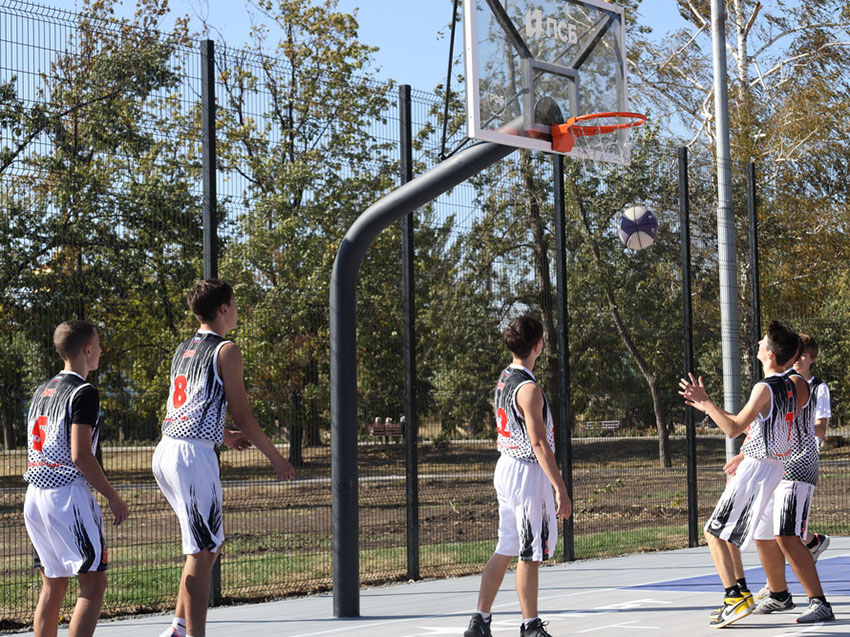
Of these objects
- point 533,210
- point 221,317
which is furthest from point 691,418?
point 221,317

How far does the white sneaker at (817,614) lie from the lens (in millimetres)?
7457

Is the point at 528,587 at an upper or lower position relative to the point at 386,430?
lower

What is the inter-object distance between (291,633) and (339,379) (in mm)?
1687

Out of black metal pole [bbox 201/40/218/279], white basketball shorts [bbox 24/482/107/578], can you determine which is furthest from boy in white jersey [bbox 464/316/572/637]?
black metal pole [bbox 201/40/218/279]

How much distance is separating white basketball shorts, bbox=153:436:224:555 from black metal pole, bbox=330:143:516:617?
2187 millimetres

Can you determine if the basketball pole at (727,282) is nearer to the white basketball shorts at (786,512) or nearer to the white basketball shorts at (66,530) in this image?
the white basketball shorts at (786,512)

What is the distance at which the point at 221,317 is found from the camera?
5980mm

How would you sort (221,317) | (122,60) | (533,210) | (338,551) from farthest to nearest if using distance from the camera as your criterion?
(533,210), (122,60), (338,551), (221,317)

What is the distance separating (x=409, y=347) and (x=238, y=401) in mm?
4177

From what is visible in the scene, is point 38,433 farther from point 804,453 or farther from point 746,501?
point 804,453

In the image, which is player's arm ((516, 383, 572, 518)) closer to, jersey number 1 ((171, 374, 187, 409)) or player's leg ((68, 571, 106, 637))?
jersey number 1 ((171, 374, 187, 409))

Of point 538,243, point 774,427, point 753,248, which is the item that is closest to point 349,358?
point 774,427

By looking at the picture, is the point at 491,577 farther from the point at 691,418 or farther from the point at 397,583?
the point at 691,418

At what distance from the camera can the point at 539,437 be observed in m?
6.48
